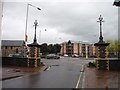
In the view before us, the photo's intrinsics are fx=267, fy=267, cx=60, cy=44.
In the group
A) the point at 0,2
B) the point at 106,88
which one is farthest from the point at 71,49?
the point at 106,88

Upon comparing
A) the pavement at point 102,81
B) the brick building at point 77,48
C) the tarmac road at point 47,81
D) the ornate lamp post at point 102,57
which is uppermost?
the brick building at point 77,48

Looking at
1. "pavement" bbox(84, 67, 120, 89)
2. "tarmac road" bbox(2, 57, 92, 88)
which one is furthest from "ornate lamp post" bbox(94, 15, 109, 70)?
"pavement" bbox(84, 67, 120, 89)

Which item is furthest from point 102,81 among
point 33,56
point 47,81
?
point 33,56

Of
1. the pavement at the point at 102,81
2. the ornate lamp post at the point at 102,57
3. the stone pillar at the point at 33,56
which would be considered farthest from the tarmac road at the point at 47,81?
the stone pillar at the point at 33,56

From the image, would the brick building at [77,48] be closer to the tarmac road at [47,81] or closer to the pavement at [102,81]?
the tarmac road at [47,81]

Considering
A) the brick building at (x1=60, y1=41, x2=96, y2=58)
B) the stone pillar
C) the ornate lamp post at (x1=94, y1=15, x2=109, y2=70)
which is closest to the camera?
the ornate lamp post at (x1=94, y1=15, x2=109, y2=70)

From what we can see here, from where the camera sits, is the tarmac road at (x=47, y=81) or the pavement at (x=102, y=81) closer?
the tarmac road at (x=47, y=81)

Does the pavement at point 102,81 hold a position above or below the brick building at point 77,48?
below

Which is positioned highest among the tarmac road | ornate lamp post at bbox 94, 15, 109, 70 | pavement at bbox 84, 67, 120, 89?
ornate lamp post at bbox 94, 15, 109, 70

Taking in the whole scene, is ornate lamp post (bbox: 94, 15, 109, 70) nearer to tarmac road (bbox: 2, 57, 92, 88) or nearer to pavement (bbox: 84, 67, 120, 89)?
tarmac road (bbox: 2, 57, 92, 88)

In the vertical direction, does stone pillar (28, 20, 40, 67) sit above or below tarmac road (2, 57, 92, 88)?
above

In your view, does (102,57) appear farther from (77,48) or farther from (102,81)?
(77,48)

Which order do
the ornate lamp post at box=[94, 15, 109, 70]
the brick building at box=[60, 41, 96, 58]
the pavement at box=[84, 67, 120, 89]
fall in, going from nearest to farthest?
the pavement at box=[84, 67, 120, 89], the ornate lamp post at box=[94, 15, 109, 70], the brick building at box=[60, 41, 96, 58]

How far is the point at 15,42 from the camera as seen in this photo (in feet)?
375
